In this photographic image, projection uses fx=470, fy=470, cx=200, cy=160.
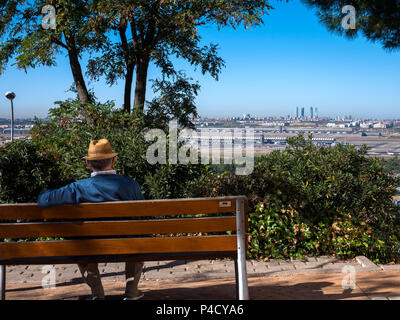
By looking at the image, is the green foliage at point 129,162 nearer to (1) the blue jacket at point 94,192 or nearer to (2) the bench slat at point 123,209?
(1) the blue jacket at point 94,192

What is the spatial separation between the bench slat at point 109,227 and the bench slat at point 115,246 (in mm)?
66

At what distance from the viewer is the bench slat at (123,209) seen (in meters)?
3.12

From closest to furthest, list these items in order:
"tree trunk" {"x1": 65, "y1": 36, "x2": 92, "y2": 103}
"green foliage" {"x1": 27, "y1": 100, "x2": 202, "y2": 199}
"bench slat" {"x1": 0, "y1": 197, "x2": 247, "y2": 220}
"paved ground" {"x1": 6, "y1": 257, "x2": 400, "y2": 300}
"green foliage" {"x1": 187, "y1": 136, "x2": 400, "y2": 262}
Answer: "bench slat" {"x1": 0, "y1": 197, "x2": 247, "y2": 220}, "paved ground" {"x1": 6, "y1": 257, "x2": 400, "y2": 300}, "green foliage" {"x1": 187, "y1": 136, "x2": 400, "y2": 262}, "green foliage" {"x1": 27, "y1": 100, "x2": 202, "y2": 199}, "tree trunk" {"x1": 65, "y1": 36, "x2": 92, "y2": 103}

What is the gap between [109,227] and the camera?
10.4 feet

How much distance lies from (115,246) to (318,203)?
347 centimetres

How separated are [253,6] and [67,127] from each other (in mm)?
4584

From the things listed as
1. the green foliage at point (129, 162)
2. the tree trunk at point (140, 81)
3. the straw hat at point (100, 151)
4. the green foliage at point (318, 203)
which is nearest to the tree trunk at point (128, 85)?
the tree trunk at point (140, 81)

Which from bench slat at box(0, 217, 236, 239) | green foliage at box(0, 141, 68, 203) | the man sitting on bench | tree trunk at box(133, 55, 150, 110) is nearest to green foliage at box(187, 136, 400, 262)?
green foliage at box(0, 141, 68, 203)

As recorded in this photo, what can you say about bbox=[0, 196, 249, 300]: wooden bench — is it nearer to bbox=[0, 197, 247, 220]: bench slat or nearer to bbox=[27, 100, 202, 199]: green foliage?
bbox=[0, 197, 247, 220]: bench slat

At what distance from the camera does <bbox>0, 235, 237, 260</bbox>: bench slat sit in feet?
10.6

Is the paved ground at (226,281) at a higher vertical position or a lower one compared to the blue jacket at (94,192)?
lower

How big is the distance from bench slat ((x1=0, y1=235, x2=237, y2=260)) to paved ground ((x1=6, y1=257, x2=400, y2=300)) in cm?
97
